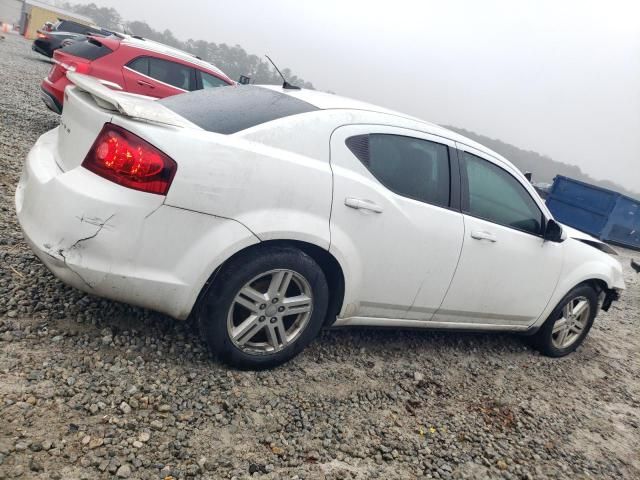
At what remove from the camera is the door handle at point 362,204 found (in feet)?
9.32

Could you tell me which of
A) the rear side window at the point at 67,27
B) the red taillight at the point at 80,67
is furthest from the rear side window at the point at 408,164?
the rear side window at the point at 67,27

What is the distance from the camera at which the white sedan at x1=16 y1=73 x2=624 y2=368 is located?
2391 mm

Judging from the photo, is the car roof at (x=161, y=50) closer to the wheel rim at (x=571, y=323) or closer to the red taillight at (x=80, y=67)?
the red taillight at (x=80, y=67)

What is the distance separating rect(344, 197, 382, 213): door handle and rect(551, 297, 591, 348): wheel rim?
7.72 feet

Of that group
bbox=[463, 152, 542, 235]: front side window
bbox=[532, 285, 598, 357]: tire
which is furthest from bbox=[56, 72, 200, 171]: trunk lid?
bbox=[532, 285, 598, 357]: tire

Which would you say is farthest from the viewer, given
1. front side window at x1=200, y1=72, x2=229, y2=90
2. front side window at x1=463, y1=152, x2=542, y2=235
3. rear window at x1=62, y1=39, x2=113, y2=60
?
front side window at x1=200, y1=72, x2=229, y2=90

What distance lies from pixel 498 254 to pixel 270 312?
1.77 m

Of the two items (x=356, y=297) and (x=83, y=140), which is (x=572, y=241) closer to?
(x=356, y=297)

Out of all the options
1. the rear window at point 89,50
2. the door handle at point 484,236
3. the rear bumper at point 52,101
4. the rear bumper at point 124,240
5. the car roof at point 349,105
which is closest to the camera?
the rear bumper at point 124,240

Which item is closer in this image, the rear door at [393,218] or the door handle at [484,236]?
the rear door at [393,218]

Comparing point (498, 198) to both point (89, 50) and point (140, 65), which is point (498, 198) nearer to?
point (140, 65)

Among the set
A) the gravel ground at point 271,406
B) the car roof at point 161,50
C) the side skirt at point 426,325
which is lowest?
the gravel ground at point 271,406

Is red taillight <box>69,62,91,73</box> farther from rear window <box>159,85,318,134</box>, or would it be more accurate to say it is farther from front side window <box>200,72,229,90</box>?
rear window <box>159,85,318,134</box>

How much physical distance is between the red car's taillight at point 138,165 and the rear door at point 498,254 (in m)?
2.00
